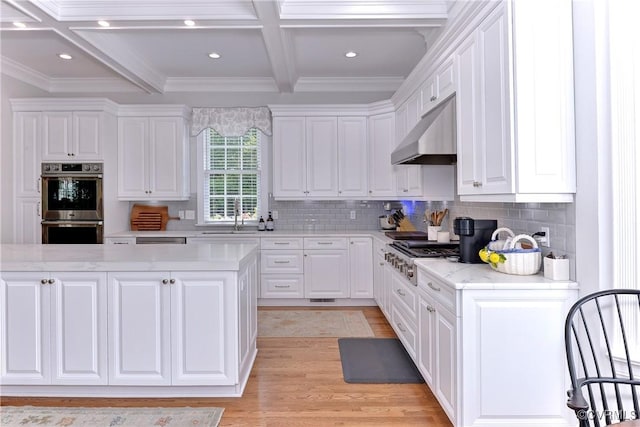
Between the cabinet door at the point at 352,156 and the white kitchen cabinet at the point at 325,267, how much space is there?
2.31 feet

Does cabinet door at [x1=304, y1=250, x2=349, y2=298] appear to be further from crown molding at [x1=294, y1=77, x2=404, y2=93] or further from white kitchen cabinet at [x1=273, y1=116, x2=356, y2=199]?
crown molding at [x1=294, y1=77, x2=404, y2=93]

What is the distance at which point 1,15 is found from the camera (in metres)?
3.29

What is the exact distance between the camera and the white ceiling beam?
3121 mm

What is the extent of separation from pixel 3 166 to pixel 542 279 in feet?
18.2

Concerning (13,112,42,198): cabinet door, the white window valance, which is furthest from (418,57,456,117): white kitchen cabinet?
(13,112,42,198): cabinet door

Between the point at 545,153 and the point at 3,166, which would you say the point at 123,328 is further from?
the point at 3,166

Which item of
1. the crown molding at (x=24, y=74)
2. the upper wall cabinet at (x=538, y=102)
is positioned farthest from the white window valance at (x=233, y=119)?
the upper wall cabinet at (x=538, y=102)

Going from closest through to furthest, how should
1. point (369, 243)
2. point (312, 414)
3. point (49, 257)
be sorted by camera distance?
1. point (312, 414)
2. point (49, 257)
3. point (369, 243)

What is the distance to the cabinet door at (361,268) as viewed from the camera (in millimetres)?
4969

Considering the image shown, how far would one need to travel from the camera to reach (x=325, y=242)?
4.98m

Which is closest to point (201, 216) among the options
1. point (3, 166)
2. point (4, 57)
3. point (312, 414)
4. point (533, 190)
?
point (3, 166)

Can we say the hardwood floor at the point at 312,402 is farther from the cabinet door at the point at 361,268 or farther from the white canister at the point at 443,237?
the cabinet door at the point at 361,268

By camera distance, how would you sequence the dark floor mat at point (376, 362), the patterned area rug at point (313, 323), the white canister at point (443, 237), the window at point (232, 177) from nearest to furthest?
the dark floor mat at point (376, 362), the white canister at point (443, 237), the patterned area rug at point (313, 323), the window at point (232, 177)

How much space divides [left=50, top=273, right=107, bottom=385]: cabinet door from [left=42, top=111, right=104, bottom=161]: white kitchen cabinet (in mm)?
2703
